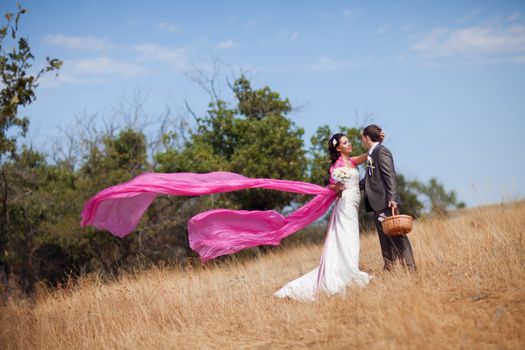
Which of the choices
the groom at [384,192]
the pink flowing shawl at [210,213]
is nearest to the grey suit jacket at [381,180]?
the groom at [384,192]

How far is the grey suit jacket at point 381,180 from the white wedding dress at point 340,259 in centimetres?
27

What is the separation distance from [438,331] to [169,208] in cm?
1470

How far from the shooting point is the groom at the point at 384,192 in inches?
284

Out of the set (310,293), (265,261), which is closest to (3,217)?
(265,261)

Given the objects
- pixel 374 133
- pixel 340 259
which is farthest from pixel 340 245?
pixel 374 133

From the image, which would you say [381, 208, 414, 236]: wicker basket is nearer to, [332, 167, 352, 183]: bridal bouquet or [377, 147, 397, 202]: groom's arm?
[377, 147, 397, 202]: groom's arm

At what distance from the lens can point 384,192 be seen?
731 centimetres

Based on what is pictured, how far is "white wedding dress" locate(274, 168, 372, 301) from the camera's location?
285 inches

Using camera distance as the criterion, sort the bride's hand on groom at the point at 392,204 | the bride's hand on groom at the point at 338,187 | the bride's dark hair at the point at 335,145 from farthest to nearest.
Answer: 1. the bride's dark hair at the point at 335,145
2. the bride's hand on groom at the point at 338,187
3. the bride's hand on groom at the point at 392,204

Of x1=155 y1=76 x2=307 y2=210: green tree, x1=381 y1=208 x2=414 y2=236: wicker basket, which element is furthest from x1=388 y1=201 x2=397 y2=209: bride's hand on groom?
x1=155 y1=76 x2=307 y2=210: green tree

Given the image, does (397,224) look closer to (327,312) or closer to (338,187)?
(338,187)

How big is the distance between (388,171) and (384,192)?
0.98ft

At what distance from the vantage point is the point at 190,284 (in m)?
9.84

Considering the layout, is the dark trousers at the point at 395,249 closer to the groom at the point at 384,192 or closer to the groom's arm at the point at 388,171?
the groom at the point at 384,192
